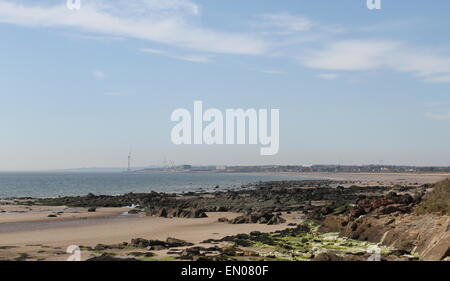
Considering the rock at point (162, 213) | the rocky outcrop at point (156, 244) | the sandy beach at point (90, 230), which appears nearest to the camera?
the rocky outcrop at point (156, 244)

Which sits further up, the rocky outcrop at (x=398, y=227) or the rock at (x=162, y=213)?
the rocky outcrop at (x=398, y=227)

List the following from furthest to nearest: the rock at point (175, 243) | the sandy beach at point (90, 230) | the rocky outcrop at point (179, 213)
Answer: the rocky outcrop at point (179, 213) < the sandy beach at point (90, 230) < the rock at point (175, 243)

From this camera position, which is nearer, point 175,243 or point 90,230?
point 175,243

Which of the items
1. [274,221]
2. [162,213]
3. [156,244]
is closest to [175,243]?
[156,244]

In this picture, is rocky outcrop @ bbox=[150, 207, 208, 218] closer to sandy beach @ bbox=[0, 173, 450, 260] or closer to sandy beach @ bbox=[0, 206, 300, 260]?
sandy beach @ bbox=[0, 173, 450, 260]

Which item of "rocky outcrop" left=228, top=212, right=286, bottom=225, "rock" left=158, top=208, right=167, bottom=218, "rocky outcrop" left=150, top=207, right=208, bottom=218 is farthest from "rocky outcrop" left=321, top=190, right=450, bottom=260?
"rock" left=158, top=208, right=167, bottom=218

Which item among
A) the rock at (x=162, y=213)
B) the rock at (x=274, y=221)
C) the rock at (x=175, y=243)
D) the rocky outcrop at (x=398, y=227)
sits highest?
the rocky outcrop at (x=398, y=227)

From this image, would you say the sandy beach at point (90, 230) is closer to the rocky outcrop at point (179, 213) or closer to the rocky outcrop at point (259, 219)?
the rocky outcrop at point (179, 213)

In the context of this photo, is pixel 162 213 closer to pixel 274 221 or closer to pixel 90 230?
pixel 90 230

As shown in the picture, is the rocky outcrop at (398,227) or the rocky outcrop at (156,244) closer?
the rocky outcrop at (398,227)

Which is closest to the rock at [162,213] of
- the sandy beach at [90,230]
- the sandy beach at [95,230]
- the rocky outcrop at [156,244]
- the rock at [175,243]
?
the sandy beach at [95,230]

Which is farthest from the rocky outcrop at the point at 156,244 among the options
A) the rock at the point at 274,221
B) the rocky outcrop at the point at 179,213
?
the rocky outcrop at the point at 179,213

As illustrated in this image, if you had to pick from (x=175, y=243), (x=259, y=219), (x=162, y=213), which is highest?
(x=175, y=243)
